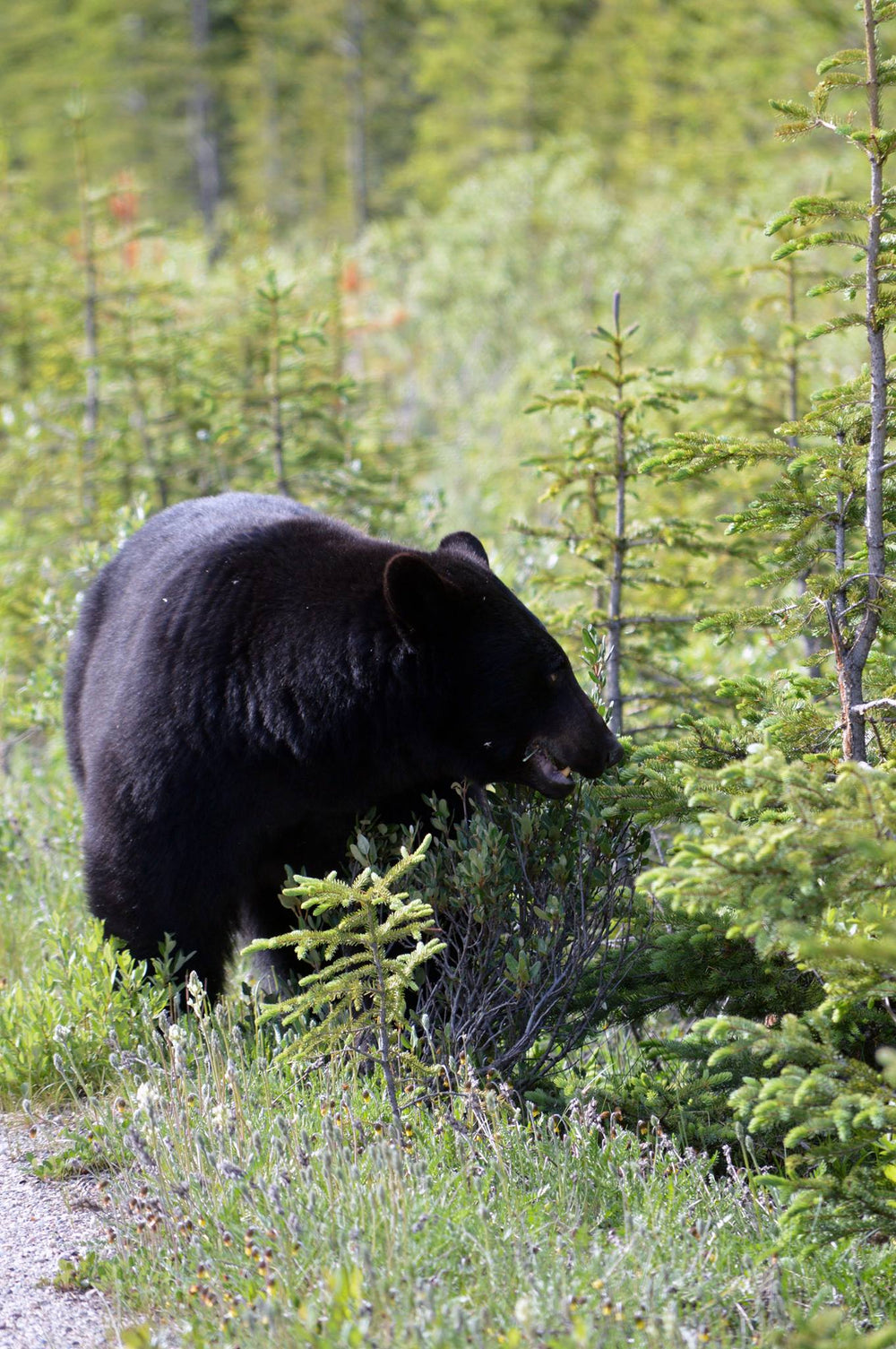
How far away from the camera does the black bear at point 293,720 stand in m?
3.54

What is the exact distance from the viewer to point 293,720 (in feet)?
11.6

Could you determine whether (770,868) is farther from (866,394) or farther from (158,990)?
(158,990)

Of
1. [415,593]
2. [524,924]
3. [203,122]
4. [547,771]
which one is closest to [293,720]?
[415,593]

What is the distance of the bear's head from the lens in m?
3.59

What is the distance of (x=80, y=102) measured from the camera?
7.54 meters

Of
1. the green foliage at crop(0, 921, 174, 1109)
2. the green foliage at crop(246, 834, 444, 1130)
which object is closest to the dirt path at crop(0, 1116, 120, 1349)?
the green foliage at crop(0, 921, 174, 1109)

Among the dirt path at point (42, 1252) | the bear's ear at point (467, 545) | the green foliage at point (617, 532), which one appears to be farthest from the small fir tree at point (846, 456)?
the dirt path at point (42, 1252)

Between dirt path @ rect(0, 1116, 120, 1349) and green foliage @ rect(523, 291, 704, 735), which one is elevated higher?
green foliage @ rect(523, 291, 704, 735)

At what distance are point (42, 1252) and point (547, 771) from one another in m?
1.74

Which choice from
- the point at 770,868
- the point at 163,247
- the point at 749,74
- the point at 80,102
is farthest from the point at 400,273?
the point at 770,868

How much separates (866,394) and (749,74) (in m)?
22.8

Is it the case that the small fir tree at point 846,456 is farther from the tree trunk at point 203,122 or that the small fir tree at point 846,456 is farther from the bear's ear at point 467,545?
the tree trunk at point 203,122

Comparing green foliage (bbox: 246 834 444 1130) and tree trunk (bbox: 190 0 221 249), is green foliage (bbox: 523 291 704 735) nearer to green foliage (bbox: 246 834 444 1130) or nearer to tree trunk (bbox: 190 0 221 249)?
green foliage (bbox: 246 834 444 1130)

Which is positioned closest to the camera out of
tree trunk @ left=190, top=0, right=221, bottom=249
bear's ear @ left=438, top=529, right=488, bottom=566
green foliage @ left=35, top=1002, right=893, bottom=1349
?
green foliage @ left=35, top=1002, right=893, bottom=1349
